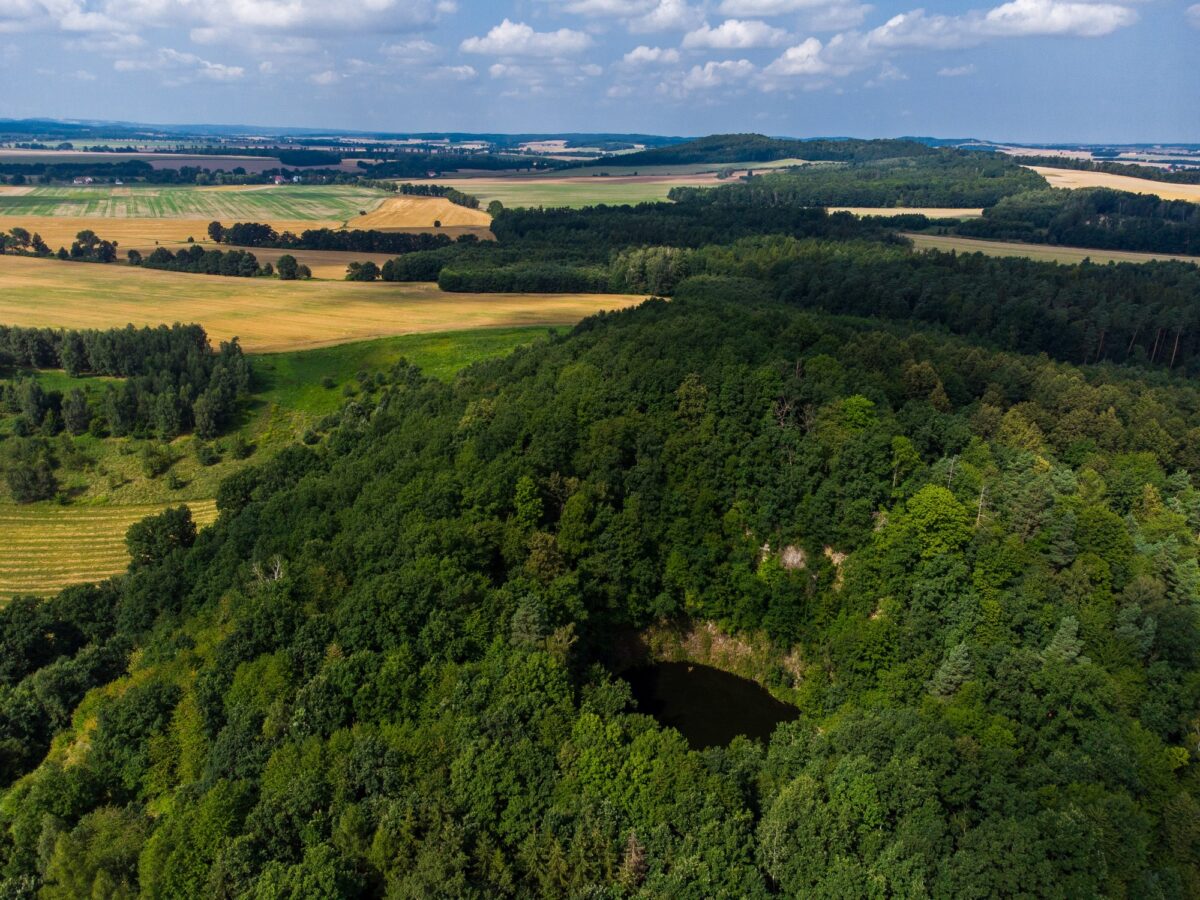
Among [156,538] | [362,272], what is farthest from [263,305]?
[156,538]

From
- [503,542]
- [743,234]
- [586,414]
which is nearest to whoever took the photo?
[503,542]

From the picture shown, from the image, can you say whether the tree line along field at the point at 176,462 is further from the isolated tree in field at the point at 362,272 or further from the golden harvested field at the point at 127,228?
the golden harvested field at the point at 127,228

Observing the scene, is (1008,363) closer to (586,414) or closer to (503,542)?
(586,414)

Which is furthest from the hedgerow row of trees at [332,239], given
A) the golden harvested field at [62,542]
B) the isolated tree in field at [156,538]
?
the isolated tree in field at [156,538]

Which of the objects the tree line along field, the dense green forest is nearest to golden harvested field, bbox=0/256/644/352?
the tree line along field

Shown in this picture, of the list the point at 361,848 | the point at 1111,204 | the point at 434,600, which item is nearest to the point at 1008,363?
the point at 434,600

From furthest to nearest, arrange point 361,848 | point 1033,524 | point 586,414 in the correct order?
1. point 586,414
2. point 1033,524
3. point 361,848

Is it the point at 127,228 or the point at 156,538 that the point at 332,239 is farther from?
the point at 156,538
